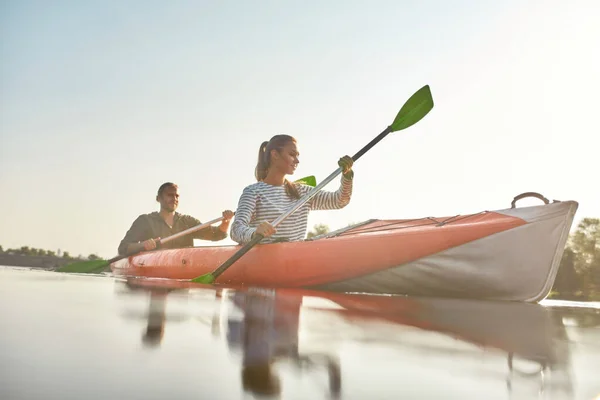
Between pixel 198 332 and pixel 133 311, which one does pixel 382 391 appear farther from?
pixel 133 311

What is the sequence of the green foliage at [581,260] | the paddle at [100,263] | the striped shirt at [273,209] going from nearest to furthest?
1. the striped shirt at [273,209]
2. the paddle at [100,263]
3. the green foliage at [581,260]

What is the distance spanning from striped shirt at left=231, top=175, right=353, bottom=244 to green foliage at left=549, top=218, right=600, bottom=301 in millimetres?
26508

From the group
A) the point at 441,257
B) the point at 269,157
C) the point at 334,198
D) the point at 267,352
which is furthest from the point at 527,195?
the point at 267,352

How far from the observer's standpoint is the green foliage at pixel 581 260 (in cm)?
2711

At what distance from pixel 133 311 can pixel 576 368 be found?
1.00 metres

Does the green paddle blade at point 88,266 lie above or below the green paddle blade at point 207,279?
above

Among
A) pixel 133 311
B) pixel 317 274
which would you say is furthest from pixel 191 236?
pixel 133 311

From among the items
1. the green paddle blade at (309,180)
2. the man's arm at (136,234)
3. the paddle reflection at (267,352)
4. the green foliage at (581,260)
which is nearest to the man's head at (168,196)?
the man's arm at (136,234)

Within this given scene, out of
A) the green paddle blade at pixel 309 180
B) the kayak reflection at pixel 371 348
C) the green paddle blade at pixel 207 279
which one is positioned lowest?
the kayak reflection at pixel 371 348

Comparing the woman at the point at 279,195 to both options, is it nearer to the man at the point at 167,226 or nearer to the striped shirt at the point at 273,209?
the striped shirt at the point at 273,209

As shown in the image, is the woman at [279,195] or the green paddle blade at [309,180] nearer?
the woman at [279,195]

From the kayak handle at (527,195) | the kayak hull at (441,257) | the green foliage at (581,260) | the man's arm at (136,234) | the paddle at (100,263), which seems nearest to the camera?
the kayak hull at (441,257)

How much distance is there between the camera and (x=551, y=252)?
10.1 ft

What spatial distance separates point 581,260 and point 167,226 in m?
27.3
